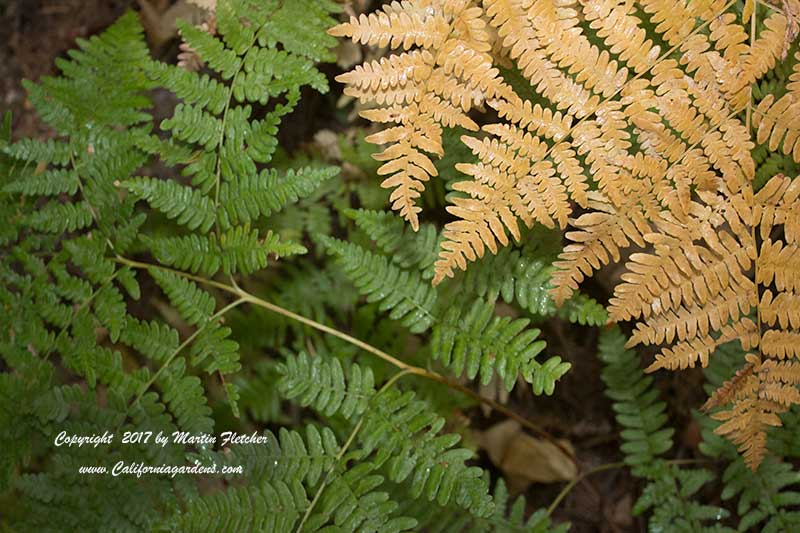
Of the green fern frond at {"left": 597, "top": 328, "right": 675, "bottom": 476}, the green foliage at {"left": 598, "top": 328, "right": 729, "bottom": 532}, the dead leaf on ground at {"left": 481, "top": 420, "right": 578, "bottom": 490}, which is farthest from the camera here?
the dead leaf on ground at {"left": 481, "top": 420, "right": 578, "bottom": 490}

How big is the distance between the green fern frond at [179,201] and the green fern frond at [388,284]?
0.44 metres

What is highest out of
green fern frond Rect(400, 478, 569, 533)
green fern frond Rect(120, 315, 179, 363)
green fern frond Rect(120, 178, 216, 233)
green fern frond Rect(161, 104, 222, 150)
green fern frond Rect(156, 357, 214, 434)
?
green fern frond Rect(161, 104, 222, 150)

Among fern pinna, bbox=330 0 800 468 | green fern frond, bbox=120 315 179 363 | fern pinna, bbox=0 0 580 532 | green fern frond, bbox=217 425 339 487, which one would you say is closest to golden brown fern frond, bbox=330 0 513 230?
fern pinna, bbox=330 0 800 468

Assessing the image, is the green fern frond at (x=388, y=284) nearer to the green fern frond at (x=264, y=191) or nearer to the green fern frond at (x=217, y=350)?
the green fern frond at (x=264, y=191)

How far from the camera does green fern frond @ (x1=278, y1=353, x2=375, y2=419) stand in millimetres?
2307

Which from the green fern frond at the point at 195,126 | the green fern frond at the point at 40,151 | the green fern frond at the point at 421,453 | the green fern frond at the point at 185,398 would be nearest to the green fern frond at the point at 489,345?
the green fern frond at the point at 421,453

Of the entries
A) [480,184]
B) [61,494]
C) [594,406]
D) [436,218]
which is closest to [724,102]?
[480,184]

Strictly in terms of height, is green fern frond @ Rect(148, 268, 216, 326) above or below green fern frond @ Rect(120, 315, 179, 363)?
above

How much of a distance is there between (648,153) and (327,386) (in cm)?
130

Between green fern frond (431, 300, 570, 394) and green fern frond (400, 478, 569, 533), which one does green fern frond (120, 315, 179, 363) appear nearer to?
green fern frond (431, 300, 570, 394)

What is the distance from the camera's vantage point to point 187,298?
7.91ft

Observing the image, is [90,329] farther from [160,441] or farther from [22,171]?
[22,171]

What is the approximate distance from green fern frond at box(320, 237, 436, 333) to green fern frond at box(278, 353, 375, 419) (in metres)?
0.24

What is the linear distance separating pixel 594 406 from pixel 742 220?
178cm
